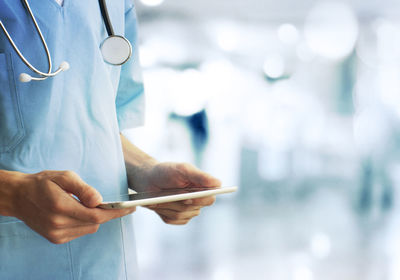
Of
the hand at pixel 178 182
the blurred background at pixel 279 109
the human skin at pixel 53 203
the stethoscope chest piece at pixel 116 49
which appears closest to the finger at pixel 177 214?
the hand at pixel 178 182

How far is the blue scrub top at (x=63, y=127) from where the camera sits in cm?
54

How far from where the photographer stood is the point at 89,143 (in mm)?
613

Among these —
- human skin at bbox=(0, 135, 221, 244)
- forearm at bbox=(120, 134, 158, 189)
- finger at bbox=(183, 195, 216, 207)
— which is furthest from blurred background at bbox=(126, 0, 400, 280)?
human skin at bbox=(0, 135, 221, 244)

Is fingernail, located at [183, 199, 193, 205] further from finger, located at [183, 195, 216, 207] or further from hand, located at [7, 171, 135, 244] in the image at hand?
hand, located at [7, 171, 135, 244]

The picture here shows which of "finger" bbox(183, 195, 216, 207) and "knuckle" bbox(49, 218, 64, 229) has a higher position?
"knuckle" bbox(49, 218, 64, 229)

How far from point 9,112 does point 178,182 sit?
25 centimetres

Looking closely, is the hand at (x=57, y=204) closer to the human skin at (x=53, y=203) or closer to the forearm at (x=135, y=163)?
the human skin at (x=53, y=203)

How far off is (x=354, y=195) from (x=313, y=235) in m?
1.50

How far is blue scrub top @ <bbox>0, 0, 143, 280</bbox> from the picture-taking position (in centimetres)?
54

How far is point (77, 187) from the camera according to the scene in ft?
1.42

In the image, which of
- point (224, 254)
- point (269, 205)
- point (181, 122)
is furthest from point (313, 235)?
point (181, 122)

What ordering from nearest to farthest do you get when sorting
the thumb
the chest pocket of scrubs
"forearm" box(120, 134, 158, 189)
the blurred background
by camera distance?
the thumb < the chest pocket of scrubs < "forearm" box(120, 134, 158, 189) < the blurred background

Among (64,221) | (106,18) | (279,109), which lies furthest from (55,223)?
(279,109)

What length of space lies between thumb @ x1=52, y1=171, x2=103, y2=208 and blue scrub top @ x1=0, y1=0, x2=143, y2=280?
0.14m
